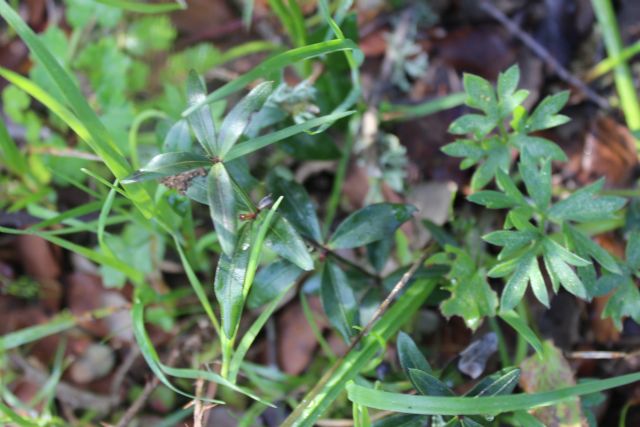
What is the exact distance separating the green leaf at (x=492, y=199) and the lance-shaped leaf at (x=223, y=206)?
0.45 m

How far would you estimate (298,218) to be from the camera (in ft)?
3.99

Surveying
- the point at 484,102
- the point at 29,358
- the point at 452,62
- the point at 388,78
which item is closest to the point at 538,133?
the point at 452,62

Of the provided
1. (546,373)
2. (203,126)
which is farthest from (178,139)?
(546,373)

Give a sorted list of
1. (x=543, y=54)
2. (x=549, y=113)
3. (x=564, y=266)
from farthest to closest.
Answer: (x=543, y=54), (x=549, y=113), (x=564, y=266)

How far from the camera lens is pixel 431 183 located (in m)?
1.68

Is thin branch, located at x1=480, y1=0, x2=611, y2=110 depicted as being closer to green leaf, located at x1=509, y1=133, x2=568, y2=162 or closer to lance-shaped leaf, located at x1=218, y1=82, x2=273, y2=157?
green leaf, located at x1=509, y1=133, x2=568, y2=162

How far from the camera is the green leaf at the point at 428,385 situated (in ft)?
3.58

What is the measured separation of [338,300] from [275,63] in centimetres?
48

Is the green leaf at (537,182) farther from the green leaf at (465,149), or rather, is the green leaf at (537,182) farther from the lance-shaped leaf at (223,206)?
the lance-shaped leaf at (223,206)

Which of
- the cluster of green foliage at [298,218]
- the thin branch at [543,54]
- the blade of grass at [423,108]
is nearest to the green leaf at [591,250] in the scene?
the cluster of green foliage at [298,218]

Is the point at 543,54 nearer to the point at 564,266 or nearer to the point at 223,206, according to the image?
the point at 564,266

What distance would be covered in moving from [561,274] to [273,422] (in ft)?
2.74

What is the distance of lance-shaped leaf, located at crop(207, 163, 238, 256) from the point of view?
0.94m

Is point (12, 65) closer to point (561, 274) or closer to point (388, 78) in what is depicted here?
point (388, 78)
